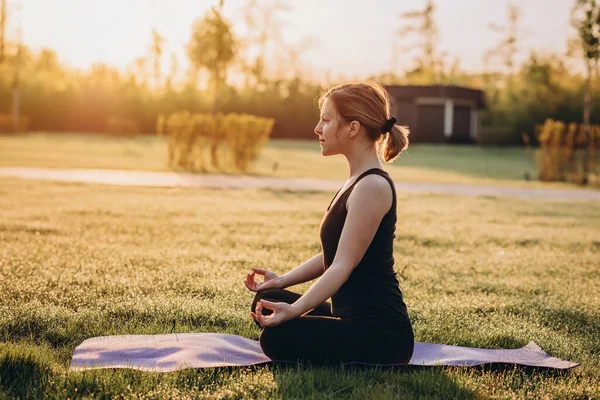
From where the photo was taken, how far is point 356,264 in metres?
2.90

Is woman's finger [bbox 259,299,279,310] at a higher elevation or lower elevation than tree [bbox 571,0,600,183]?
lower

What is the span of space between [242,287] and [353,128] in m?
2.21

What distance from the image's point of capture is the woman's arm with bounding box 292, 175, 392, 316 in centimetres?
286

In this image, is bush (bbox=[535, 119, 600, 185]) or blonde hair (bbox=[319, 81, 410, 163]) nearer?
blonde hair (bbox=[319, 81, 410, 163])

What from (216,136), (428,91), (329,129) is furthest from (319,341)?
(428,91)

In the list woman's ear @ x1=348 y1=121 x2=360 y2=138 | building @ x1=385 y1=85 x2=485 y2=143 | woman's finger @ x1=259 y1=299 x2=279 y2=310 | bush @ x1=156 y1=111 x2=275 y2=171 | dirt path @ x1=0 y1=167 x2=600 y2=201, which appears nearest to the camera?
woman's finger @ x1=259 y1=299 x2=279 y2=310

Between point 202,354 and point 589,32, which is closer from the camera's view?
point 202,354

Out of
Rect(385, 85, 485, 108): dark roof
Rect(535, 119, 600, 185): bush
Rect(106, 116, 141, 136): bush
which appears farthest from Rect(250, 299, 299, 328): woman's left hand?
Rect(106, 116, 141, 136): bush

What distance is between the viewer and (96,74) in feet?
142

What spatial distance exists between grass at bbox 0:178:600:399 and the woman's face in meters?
1.00

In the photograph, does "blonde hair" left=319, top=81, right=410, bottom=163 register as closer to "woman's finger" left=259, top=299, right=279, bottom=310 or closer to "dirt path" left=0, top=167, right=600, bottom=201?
"woman's finger" left=259, top=299, right=279, bottom=310

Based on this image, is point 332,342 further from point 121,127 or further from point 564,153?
point 121,127

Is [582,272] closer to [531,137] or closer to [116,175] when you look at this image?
[116,175]

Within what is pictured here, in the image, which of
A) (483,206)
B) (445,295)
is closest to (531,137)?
(483,206)
